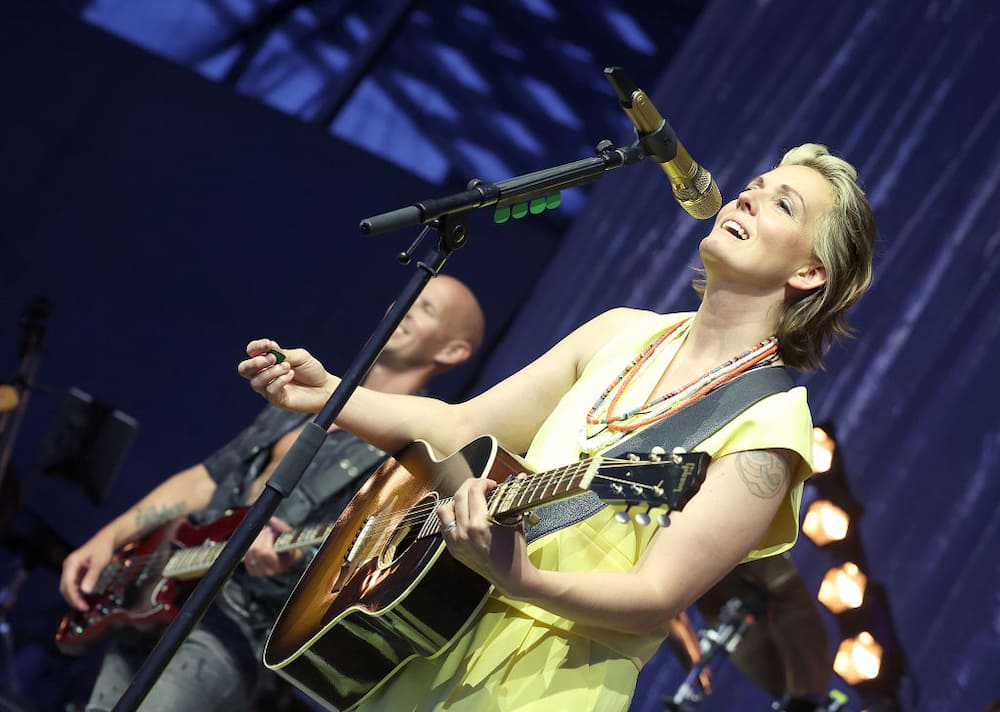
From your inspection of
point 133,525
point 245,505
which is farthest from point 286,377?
point 133,525

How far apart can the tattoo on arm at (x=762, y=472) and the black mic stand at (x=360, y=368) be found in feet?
1.96

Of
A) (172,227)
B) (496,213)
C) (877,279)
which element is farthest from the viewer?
(172,227)

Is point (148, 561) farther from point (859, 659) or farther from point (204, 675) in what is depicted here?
point (859, 659)

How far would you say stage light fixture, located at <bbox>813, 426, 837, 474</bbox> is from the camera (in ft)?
12.2

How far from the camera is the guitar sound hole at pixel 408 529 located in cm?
233

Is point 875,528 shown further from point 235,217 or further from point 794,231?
point 235,217

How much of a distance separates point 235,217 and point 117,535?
2.93m

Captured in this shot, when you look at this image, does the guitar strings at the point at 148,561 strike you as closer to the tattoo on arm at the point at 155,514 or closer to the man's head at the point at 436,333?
the tattoo on arm at the point at 155,514

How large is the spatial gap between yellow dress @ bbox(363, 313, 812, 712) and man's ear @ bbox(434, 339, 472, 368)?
2.17m

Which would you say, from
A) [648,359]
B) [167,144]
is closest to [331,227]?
[167,144]

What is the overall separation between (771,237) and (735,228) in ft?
0.25

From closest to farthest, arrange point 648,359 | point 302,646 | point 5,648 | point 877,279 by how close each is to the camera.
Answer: point 302,646, point 648,359, point 877,279, point 5,648

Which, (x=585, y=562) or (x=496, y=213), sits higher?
(x=496, y=213)

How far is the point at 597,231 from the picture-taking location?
627cm
